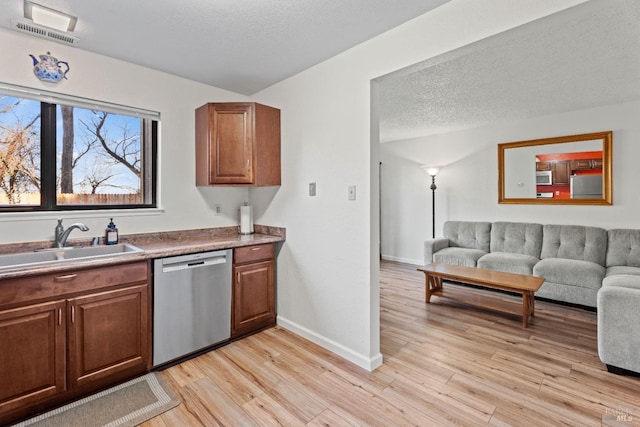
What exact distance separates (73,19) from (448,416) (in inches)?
134

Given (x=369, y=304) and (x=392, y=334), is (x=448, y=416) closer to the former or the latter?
(x=369, y=304)

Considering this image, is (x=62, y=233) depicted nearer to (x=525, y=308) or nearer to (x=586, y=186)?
(x=525, y=308)

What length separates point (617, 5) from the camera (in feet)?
6.17

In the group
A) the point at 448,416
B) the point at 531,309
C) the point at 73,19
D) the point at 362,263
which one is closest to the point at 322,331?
the point at 362,263

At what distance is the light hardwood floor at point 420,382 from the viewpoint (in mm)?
1794

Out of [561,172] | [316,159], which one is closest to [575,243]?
[561,172]

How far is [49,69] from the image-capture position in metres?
2.25

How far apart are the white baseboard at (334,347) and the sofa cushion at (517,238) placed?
121 inches

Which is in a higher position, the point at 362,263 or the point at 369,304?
the point at 362,263

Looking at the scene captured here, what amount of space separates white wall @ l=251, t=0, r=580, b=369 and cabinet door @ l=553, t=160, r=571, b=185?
348 centimetres

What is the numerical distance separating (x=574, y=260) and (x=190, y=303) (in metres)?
4.35

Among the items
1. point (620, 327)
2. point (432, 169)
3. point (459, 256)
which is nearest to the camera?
point (620, 327)

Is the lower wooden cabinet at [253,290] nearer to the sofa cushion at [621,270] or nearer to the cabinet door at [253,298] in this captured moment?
the cabinet door at [253,298]

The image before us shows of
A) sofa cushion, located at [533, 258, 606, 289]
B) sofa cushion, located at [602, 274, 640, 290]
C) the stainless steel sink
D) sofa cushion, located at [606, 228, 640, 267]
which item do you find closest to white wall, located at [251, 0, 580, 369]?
the stainless steel sink
